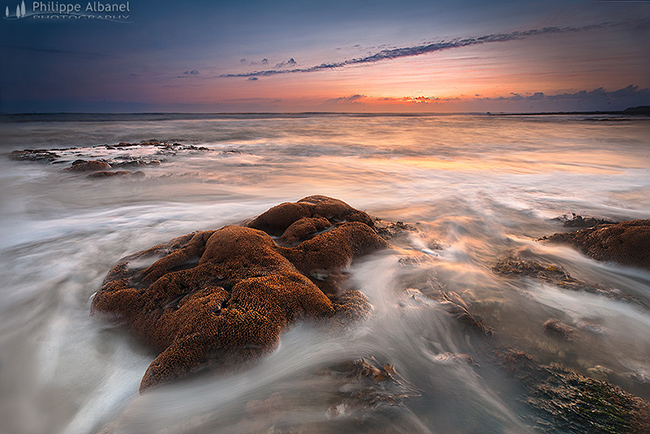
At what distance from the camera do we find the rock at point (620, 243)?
4066mm

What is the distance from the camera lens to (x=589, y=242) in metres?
4.71

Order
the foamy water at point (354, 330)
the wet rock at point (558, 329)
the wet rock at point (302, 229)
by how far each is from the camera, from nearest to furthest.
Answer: the foamy water at point (354, 330)
the wet rock at point (558, 329)
the wet rock at point (302, 229)

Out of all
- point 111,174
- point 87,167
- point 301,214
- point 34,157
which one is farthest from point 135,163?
point 301,214

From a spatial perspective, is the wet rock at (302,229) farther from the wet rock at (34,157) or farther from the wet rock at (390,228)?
the wet rock at (34,157)

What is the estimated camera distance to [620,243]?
4.29 m

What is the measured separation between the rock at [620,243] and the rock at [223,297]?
3.42 m

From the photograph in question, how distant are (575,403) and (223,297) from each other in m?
2.83

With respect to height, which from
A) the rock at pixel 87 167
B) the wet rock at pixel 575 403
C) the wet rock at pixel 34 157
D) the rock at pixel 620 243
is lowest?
the wet rock at pixel 575 403

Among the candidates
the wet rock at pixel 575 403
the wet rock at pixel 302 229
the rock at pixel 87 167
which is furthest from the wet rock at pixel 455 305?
the rock at pixel 87 167

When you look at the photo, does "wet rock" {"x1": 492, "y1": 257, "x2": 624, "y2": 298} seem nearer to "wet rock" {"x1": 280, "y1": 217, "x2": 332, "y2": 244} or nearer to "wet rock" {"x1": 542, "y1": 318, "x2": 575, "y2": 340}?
"wet rock" {"x1": 542, "y1": 318, "x2": 575, "y2": 340}

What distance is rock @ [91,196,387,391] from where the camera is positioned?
2404 mm

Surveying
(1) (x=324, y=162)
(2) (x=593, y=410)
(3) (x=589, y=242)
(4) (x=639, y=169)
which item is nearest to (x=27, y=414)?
(2) (x=593, y=410)

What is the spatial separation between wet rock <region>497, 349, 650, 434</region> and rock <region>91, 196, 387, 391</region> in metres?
1.49

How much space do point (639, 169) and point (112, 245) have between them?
17.9 metres
